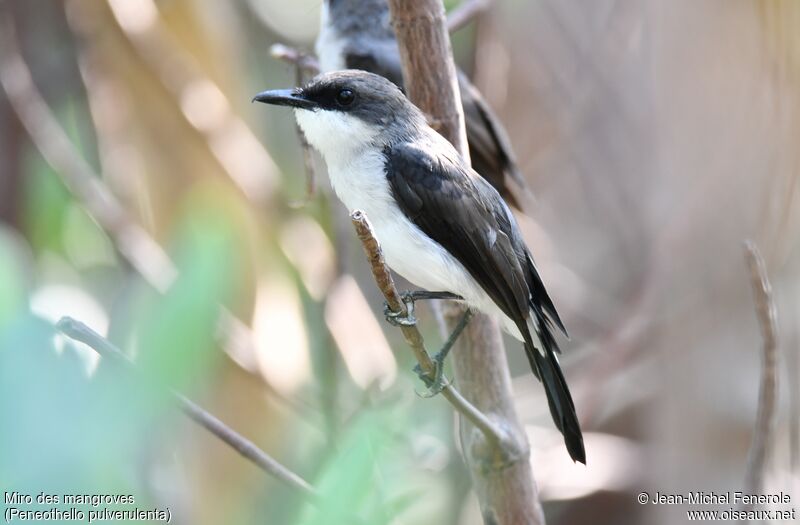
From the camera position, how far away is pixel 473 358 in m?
2.33

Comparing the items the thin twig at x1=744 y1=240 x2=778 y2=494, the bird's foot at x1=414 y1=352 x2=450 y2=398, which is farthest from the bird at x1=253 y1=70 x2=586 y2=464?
the thin twig at x1=744 y1=240 x2=778 y2=494

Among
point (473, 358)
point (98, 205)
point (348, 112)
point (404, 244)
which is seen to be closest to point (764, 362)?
point (473, 358)

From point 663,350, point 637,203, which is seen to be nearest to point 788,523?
point 663,350

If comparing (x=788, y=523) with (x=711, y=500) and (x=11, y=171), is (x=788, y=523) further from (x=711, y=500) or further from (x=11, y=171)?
(x=11, y=171)

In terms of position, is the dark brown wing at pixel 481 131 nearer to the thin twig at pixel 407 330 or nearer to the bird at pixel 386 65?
the bird at pixel 386 65

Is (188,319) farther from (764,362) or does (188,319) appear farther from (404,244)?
(764,362)

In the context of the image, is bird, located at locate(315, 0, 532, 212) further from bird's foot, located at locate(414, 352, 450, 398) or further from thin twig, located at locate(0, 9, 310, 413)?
bird's foot, located at locate(414, 352, 450, 398)

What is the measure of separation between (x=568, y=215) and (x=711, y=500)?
6.01ft

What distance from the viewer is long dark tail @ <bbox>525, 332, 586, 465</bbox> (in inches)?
82.2

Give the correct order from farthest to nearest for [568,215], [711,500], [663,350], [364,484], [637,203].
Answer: [568,215], [637,203], [663,350], [711,500], [364,484]

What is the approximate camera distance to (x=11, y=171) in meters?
3.66

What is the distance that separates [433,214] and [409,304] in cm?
23

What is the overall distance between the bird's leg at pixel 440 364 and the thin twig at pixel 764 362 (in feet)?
2.15

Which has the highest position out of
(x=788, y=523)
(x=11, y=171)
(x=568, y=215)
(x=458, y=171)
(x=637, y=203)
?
(x=568, y=215)
